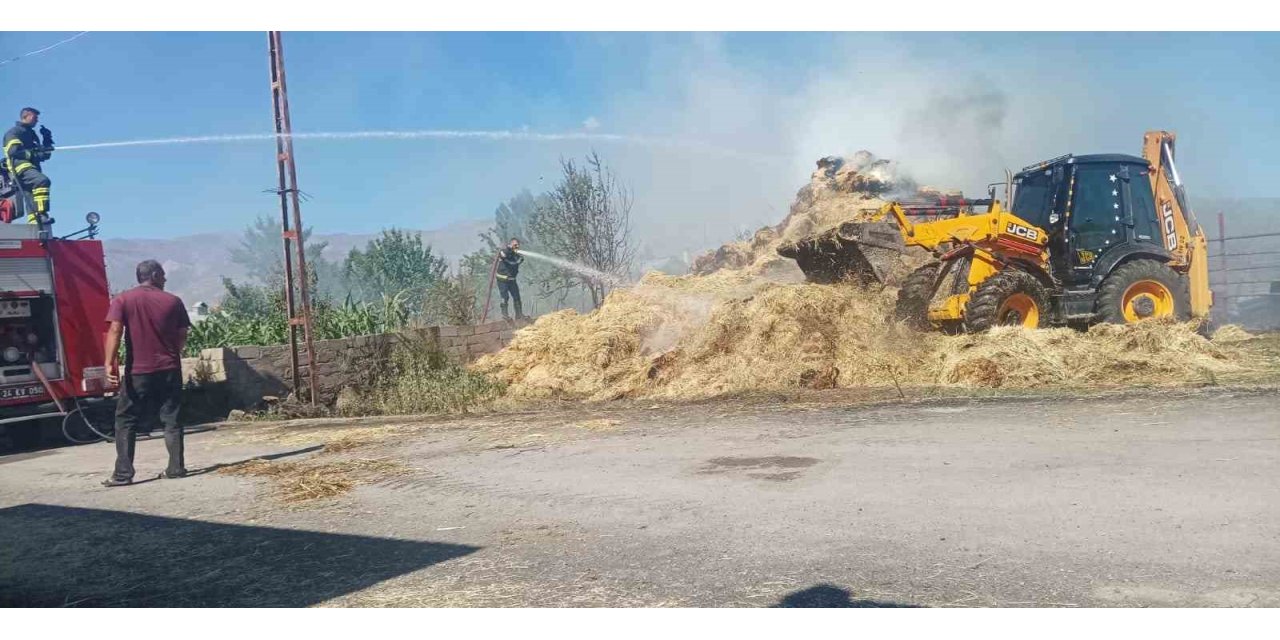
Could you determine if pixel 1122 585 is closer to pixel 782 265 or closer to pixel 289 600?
pixel 289 600

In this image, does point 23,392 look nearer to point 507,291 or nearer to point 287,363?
point 287,363

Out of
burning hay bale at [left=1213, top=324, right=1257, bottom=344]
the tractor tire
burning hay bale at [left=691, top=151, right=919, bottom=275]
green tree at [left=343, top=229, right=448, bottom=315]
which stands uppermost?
green tree at [left=343, top=229, right=448, bottom=315]

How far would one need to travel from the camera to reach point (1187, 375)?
943 centimetres

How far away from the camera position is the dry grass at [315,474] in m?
6.18

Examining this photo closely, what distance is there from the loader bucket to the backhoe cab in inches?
0.6

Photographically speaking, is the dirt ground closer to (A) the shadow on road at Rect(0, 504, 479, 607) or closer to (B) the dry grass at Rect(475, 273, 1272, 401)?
(A) the shadow on road at Rect(0, 504, 479, 607)

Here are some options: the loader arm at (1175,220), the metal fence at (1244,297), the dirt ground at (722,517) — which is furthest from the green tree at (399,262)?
the dirt ground at (722,517)

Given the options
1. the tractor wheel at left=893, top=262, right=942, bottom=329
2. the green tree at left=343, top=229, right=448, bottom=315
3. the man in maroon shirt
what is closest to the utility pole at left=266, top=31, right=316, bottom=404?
the man in maroon shirt

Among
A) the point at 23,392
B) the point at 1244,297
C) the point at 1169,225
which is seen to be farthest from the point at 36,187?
the point at 1244,297

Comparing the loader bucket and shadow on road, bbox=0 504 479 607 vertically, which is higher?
the loader bucket

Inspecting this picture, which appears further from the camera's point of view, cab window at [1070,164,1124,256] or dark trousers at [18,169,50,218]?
cab window at [1070,164,1124,256]

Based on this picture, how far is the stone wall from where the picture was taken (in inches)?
483

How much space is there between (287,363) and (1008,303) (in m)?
10.4

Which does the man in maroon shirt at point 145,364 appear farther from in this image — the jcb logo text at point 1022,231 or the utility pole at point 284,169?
the jcb logo text at point 1022,231
